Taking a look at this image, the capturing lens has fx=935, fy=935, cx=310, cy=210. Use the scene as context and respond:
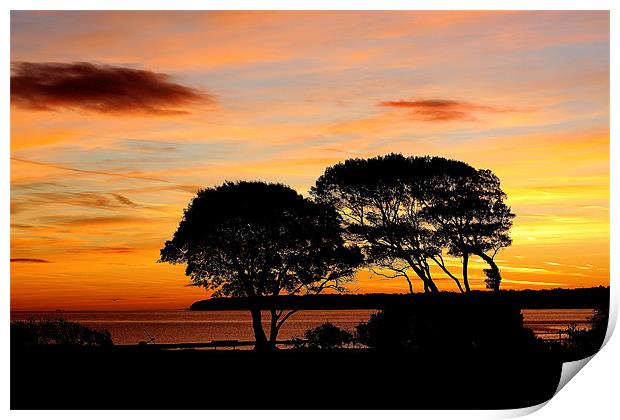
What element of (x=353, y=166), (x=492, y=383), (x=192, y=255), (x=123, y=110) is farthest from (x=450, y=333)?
(x=192, y=255)

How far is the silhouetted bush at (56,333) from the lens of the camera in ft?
40.8

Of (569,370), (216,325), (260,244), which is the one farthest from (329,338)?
(216,325)

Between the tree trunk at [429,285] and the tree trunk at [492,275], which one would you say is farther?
the tree trunk at [429,285]

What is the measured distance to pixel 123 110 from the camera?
952 cm

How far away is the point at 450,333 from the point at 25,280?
13.8 ft

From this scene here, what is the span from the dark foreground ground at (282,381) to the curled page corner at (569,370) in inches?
1.6

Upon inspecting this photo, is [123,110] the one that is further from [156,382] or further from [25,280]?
[156,382]

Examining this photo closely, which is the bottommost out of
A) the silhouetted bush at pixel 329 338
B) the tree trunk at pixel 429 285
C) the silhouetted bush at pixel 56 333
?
the silhouetted bush at pixel 329 338

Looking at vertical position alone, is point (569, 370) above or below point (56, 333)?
below

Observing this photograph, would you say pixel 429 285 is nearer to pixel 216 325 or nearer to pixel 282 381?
pixel 282 381

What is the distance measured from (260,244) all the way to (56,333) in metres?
4.04

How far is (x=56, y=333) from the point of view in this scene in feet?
45.8

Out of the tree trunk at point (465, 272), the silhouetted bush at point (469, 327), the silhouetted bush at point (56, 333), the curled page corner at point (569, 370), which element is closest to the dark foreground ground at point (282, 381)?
the curled page corner at point (569, 370)

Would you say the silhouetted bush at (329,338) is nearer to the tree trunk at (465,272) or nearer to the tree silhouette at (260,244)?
the tree silhouette at (260,244)
